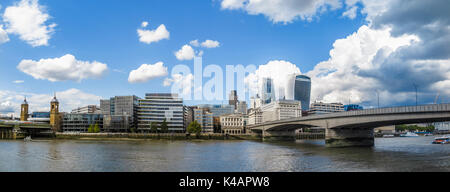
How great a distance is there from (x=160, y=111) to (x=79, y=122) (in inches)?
1559

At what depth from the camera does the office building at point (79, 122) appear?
15025 centimetres

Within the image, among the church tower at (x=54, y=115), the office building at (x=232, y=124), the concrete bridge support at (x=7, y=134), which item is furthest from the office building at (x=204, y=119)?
the concrete bridge support at (x=7, y=134)

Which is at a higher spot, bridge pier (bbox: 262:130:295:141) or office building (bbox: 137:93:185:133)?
office building (bbox: 137:93:185:133)

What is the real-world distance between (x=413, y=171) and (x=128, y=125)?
454 ft

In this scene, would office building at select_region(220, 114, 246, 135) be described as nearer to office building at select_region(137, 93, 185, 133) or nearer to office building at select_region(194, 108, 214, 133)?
office building at select_region(194, 108, 214, 133)

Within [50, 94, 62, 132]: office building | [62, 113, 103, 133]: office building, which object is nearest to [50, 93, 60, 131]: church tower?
[50, 94, 62, 132]: office building

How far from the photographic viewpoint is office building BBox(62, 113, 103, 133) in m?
150

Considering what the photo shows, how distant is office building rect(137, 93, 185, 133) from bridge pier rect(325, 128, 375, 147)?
97.3 metres

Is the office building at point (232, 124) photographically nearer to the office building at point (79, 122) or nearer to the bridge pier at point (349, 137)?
the office building at point (79, 122)

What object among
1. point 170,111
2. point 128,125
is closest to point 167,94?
point 170,111

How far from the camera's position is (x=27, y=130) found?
134500 mm
